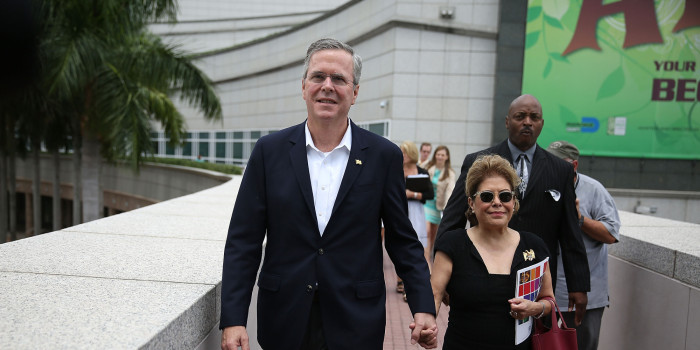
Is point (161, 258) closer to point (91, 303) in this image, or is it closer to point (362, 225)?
point (91, 303)

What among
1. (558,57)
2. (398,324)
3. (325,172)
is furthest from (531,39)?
(325,172)

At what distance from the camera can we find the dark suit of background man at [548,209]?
3.21 metres

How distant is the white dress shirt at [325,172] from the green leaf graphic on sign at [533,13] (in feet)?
52.7

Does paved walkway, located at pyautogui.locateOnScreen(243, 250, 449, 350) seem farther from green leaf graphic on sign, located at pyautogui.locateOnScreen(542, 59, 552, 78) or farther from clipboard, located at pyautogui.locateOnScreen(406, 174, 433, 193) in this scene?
green leaf graphic on sign, located at pyautogui.locateOnScreen(542, 59, 552, 78)

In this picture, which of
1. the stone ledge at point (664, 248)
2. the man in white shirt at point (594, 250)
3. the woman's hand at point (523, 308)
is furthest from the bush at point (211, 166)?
the woman's hand at point (523, 308)

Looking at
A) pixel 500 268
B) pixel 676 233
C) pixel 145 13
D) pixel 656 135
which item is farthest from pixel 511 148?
pixel 656 135

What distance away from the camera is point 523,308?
260cm

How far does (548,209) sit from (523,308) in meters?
0.85

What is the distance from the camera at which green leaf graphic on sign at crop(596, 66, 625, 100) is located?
54.5 feet

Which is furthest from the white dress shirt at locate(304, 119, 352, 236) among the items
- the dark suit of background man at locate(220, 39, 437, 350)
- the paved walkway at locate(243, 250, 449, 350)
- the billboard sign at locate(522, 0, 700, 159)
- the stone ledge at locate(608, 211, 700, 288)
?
the billboard sign at locate(522, 0, 700, 159)

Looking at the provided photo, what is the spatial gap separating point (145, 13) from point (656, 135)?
15.6m

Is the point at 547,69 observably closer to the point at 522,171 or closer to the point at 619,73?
the point at 619,73

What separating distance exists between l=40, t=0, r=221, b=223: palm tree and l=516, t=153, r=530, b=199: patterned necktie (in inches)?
440

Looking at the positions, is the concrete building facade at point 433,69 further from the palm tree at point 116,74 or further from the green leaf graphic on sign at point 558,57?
the palm tree at point 116,74
